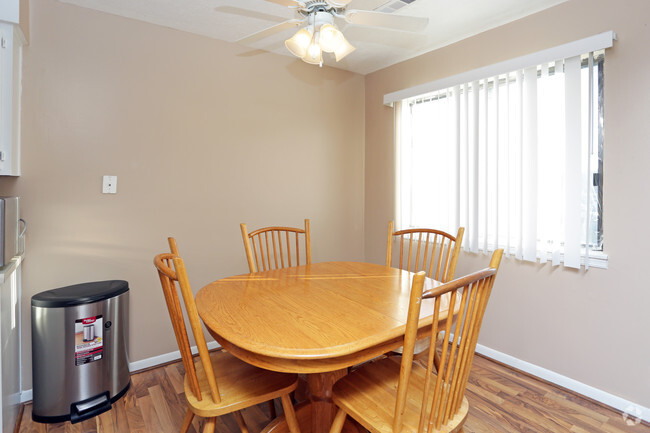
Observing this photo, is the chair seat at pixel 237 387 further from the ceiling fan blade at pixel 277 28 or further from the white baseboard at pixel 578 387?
the white baseboard at pixel 578 387

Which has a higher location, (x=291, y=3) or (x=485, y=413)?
(x=291, y=3)

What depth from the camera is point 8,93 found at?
5.93 feet

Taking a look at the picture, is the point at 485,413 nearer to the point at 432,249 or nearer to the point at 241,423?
the point at 432,249

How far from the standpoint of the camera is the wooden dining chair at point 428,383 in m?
0.98

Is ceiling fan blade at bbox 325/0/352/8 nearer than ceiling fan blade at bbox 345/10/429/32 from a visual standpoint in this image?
Yes

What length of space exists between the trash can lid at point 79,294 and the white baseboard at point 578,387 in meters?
2.48

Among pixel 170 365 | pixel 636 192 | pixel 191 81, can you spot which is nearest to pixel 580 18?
pixel 636 192

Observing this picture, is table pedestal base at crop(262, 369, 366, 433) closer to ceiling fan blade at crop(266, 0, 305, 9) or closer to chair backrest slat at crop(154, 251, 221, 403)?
chair backrest slat at crop(154, 251, 221, 403)

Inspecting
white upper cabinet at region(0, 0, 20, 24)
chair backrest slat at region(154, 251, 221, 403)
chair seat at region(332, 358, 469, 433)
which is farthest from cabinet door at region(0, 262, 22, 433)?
chair seat at region(332, 358, 469, 433)

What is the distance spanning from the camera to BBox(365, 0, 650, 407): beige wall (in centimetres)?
184

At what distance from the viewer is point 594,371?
6.61 feet

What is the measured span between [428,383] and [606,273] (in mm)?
1615

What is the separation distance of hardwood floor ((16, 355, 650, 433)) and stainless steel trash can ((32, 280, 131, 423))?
80 mm

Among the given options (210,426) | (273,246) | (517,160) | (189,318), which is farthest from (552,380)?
(189,318)
